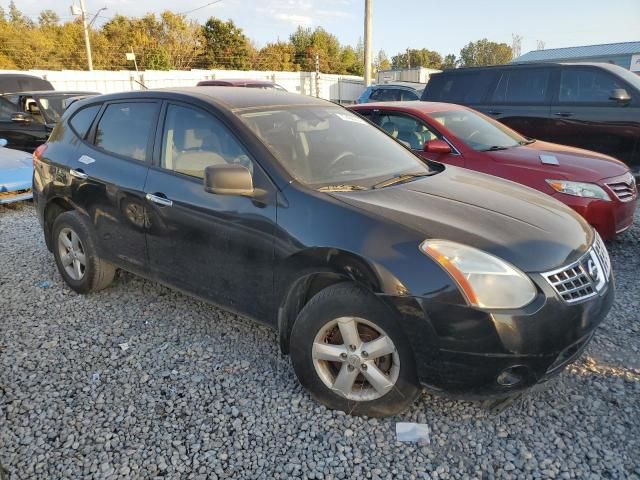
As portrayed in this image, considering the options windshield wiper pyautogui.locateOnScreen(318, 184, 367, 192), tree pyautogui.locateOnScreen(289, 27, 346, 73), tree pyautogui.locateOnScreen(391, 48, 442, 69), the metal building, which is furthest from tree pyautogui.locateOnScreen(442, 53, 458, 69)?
windshield wiper pyautogui.locateOnScreen(318, 184, 367, 192)

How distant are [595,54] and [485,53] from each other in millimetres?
64484

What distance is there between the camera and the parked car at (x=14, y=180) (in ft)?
22.6

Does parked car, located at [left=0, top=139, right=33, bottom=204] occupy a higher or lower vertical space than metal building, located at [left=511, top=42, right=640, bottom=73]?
lower

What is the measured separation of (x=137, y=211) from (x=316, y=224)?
1.53 m

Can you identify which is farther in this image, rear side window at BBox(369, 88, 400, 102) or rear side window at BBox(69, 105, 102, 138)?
rear side window at BBox(369, 88, 400, 102)

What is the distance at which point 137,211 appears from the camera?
3.51m

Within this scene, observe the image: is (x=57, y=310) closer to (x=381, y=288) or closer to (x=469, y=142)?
(x=381, y=288)

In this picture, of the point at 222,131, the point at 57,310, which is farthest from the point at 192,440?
the point at 57,310

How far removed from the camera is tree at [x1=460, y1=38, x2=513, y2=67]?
9043 cm

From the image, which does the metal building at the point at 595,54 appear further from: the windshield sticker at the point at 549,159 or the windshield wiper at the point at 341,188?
the windshield wiper at the point at 341,188

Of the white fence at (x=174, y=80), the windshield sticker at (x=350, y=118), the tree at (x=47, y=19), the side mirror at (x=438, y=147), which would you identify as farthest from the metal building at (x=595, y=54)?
the tree at (x=47, y=19)

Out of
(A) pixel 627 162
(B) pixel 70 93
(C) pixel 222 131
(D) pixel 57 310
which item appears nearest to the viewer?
(C) pixel 222 131

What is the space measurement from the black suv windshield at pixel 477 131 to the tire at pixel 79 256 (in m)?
3.62

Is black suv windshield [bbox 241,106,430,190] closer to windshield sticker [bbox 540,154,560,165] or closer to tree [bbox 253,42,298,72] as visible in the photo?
windshield sticker [bbox 540,154,560,165]
